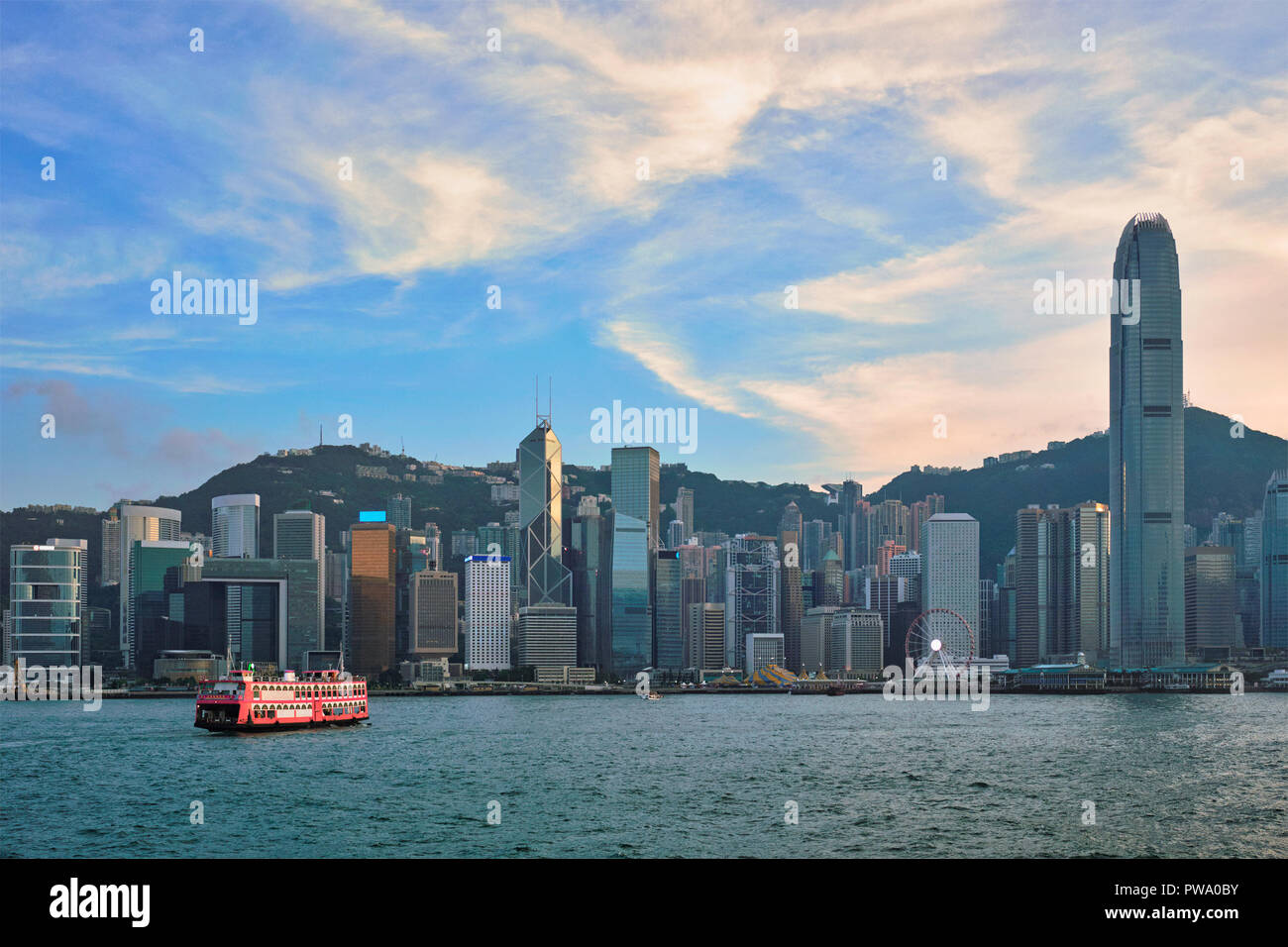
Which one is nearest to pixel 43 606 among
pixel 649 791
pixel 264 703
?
pixel 264 703

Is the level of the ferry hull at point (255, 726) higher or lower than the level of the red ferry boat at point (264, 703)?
lower

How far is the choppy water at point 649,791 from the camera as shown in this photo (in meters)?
29.4

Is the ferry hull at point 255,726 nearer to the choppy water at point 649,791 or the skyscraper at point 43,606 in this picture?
the choppy water at point 649,791

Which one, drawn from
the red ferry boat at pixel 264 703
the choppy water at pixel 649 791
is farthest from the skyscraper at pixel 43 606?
the red ferry boat at pixel 264 703

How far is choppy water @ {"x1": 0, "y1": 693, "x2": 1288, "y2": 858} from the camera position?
29.4 meters

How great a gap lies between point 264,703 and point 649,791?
4010 cm

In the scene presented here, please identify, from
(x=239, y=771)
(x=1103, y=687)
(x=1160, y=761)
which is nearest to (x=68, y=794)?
(x=239, y=771)

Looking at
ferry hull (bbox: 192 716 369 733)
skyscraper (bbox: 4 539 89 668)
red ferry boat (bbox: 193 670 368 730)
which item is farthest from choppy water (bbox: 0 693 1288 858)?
skyscraper (bbox: 4 539 89 668)

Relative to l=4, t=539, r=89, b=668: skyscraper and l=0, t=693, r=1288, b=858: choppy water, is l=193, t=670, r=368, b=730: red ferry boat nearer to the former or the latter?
l=0, t=693, r=1288, b=858: choppy water

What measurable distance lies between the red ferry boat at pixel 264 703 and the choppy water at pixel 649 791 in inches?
48.5
